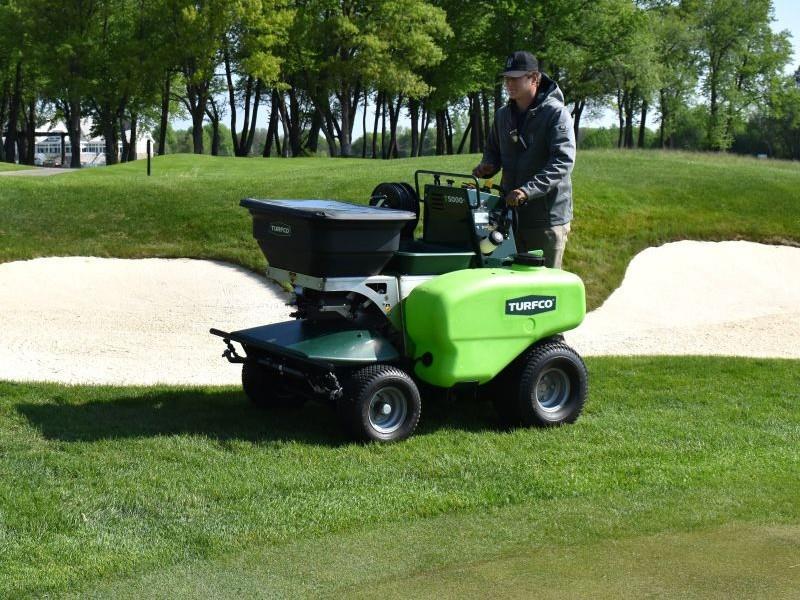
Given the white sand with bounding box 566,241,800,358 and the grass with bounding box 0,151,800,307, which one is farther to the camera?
the grass with bounding box 0,151,800,307

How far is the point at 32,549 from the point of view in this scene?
15.3 feet

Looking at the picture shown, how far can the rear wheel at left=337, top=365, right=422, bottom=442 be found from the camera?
6461 mm

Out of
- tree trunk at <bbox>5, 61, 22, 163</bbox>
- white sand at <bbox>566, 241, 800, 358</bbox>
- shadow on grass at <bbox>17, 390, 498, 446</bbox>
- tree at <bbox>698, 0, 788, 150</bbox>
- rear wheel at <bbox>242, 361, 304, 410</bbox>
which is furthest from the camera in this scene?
tree at <bbox>698, 0, 788, 150</bbox>

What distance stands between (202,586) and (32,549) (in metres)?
0.91

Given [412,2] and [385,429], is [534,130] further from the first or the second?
[412,2]

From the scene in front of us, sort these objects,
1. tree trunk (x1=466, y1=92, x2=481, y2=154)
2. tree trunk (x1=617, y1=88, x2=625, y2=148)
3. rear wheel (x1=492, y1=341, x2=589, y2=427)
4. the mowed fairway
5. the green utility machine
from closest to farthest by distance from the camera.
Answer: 1. the mowed fairway
2. the green utility machine
3. rear wheel (x1=492, y1=341, x2=589, y2=427)
4. tree trunk (x1=466, y1=92, x2=481, y2=154)
5. tree trunk (x1=617, y1=88, x2=625, y2=148)

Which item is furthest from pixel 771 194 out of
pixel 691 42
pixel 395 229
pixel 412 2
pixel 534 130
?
pixel 691 42

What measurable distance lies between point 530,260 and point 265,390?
2.25 m

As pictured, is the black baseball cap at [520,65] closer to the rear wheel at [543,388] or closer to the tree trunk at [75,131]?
the rear wheel at [543,388]

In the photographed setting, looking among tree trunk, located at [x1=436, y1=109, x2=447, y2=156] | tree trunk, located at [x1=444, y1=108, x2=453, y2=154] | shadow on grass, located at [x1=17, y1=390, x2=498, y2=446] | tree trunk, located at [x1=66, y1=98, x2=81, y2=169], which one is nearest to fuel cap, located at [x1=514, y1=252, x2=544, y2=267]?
shadow on grass, located at [x1=17, y1=390, x2=498, y2=446]

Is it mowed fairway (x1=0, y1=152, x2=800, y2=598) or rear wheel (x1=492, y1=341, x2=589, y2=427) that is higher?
rear wheel (x1=492, y1=341, x2=589, y2=427)

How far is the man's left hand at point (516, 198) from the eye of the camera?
6.93 m

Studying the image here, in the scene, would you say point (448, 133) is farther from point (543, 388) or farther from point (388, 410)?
point (388, 410)

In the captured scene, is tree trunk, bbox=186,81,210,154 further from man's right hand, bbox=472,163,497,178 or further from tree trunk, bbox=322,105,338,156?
man's right hand, bbox=472,163,497,178
